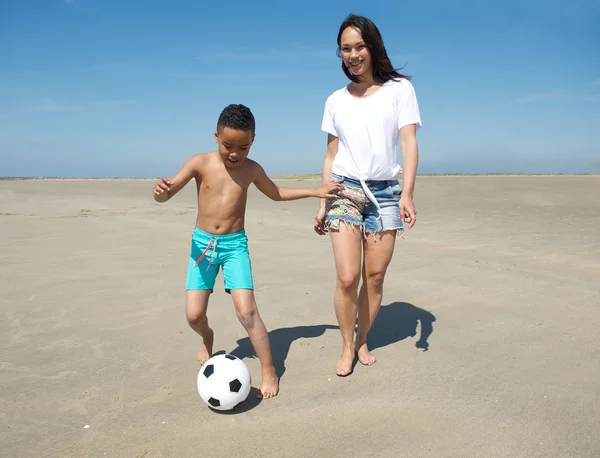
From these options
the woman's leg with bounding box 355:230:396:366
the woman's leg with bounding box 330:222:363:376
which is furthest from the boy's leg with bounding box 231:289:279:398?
the woman's leg with bounding box 355:230:396:366

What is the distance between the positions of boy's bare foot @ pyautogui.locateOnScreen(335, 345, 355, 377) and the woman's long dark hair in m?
1.92

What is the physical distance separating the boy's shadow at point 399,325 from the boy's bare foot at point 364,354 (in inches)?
9.7

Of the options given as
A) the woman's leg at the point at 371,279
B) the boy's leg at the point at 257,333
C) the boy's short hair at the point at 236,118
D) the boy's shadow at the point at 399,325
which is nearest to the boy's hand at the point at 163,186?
the boy's short hair at the point at 236,118

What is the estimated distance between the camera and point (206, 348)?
393cm

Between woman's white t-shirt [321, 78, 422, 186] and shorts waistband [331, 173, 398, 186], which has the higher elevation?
woman's white t-shirt [321, 78, 422, 186]

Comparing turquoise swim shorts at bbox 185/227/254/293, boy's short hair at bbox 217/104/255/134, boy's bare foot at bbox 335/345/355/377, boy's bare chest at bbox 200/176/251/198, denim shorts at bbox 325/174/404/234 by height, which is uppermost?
boy's short hair at bbox 217/104/255/134

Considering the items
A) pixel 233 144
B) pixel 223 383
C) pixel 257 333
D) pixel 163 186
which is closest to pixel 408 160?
pixel 233 144

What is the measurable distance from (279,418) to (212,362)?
1.85 ft

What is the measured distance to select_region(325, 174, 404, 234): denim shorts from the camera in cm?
365

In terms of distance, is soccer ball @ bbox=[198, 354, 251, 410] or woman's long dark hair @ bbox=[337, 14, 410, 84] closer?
soccer ball @ bbox=[198, 354, 251, 410]

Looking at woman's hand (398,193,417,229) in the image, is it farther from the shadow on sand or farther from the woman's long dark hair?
the shadow on sand

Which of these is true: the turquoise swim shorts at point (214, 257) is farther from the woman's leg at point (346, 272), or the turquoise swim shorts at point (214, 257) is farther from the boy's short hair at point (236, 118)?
the boy's short hair at point (236, 118)

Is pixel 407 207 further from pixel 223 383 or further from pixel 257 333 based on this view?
pixel 223 383

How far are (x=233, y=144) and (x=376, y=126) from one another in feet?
3.20
